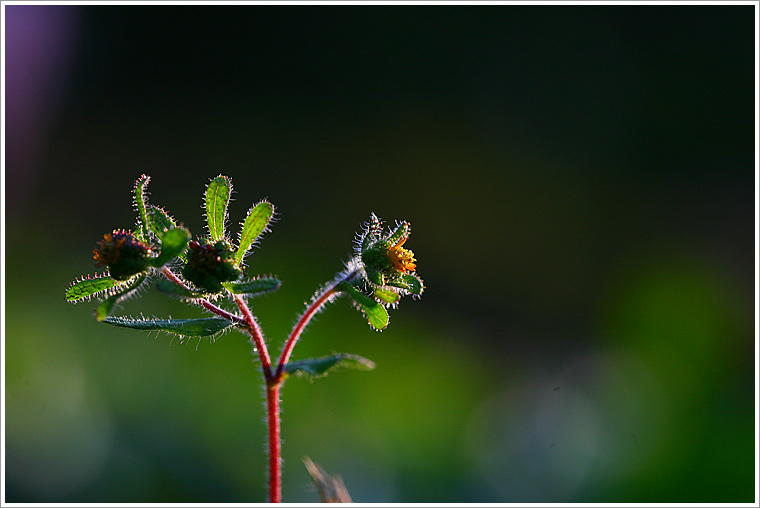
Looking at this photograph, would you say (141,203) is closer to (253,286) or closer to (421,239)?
(253,286)

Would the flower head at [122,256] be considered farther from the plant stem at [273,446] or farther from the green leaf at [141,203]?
the plant stem at [273,446]

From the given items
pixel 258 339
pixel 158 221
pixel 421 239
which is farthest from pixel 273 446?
pixel 421 239

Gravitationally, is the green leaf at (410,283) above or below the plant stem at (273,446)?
above

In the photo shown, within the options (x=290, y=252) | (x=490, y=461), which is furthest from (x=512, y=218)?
→ (x=490, y=461)

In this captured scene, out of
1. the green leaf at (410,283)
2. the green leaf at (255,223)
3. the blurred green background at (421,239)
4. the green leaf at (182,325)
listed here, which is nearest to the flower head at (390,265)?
the green leaf at (410,283)

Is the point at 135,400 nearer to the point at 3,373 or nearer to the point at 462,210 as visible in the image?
the point at 3,373

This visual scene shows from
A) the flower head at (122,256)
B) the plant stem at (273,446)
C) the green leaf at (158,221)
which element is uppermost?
the green leaf at (158,221)
